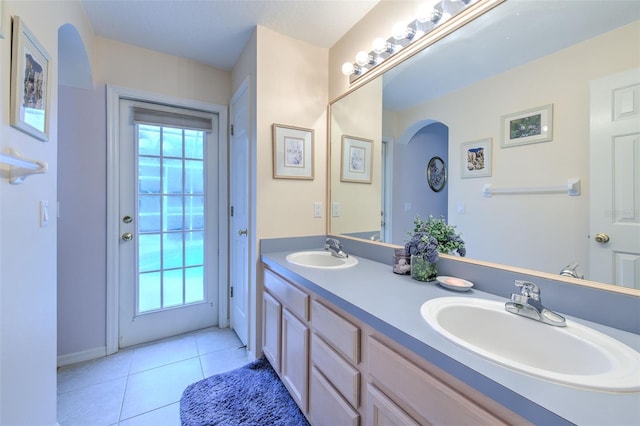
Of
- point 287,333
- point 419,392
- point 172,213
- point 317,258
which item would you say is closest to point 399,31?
point 317,258

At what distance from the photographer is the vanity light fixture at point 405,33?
119 cm

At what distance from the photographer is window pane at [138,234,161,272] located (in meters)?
2.15

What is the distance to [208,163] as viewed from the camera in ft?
7.70

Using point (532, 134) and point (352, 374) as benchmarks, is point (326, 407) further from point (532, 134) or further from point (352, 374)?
point (532, 134)

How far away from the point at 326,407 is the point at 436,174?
1.21 meters

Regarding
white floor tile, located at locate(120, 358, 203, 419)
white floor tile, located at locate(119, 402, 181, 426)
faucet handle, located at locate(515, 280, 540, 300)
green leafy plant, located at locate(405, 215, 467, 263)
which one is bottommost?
white floor tile, located at locate(119, 402, 181, 426)

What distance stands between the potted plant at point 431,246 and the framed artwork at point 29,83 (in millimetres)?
1581

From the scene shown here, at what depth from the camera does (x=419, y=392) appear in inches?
26.7

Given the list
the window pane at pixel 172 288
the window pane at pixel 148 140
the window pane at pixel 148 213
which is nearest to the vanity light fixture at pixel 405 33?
the window pane at pixel 148 140

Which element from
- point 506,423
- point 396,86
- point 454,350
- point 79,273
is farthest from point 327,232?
point 79,273

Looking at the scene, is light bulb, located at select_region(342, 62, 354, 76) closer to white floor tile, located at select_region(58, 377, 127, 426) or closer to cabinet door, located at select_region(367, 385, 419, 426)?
cabinet door, located at select_region(367, 385, 419, 426)

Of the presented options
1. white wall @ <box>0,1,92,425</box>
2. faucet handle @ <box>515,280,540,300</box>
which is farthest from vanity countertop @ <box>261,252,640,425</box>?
white wall @ <box>0,1,92,425</box>

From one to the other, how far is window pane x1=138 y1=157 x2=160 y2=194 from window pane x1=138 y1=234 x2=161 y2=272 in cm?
39

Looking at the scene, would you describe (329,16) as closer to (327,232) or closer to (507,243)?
(327,232)
